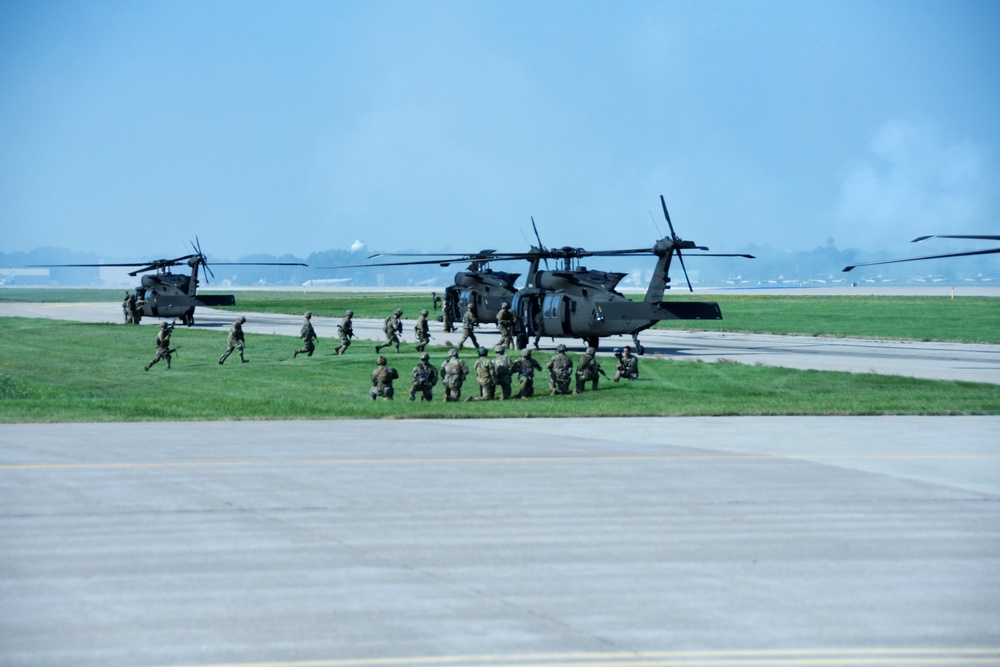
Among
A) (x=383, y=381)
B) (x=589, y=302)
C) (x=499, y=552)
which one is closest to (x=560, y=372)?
(x=383, y=381)

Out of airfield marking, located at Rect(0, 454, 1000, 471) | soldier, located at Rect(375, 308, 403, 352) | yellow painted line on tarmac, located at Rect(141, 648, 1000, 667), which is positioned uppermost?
soldier, located at Rect(375, 308, 403, 352)

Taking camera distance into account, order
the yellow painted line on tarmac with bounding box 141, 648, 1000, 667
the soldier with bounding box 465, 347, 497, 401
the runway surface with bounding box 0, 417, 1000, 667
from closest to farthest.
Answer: the yellow painted line on tarmac with bounding box 141, 648, 1000, 667 → the runway surface with bounding box 0, 417, 1000, 667 → the soldier with bounding box 465, 347, 497, 401

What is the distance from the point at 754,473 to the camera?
15.5 m

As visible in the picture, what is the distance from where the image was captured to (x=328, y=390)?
31766 millimetres

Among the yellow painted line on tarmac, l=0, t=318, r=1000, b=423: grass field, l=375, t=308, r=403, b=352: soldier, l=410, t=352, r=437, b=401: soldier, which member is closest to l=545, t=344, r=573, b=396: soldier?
l=0, t=318, r=1000, b=423: grass field

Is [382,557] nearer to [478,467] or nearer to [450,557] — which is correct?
[450,557]

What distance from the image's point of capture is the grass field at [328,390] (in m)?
23.0

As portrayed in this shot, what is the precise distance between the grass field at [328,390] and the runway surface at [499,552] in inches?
170

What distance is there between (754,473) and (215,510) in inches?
276

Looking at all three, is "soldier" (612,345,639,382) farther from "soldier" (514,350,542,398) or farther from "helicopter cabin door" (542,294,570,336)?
"helicopter cabin door" (542,294,570,336)

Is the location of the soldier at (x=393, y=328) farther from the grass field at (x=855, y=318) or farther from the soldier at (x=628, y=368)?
the grass field at (x=855, y=318)

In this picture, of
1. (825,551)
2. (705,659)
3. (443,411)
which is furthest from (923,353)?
(705,659)

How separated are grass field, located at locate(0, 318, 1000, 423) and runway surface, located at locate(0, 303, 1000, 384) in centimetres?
325

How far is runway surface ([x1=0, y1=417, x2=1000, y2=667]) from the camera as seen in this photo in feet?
27.4
